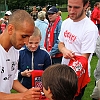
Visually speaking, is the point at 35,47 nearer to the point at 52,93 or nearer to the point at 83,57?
the point at 83,57

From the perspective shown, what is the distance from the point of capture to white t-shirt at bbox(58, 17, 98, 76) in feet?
11.8

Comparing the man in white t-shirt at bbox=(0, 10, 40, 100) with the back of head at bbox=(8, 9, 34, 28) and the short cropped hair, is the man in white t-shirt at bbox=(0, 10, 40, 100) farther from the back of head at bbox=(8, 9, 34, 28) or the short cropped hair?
the short cropped hair

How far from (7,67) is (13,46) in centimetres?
23

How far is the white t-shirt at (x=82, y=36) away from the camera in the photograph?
11.8 ft

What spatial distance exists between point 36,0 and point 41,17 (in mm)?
49117

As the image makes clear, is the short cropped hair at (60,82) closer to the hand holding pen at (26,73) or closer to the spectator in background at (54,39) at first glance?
the hand holding pen at (26,73)

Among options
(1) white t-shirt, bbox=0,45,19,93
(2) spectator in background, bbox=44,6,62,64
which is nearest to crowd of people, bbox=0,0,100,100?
(1) white t-shirt, bbox=0,45,19,93

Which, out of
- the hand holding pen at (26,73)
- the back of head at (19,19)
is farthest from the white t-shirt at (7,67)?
the hand holding pen at (26,73)

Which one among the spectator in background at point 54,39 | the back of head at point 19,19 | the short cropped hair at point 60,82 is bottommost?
the spectator in background at point 54,39

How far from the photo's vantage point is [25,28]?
2.69 m

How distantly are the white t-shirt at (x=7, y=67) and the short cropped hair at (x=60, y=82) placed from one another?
753 mm

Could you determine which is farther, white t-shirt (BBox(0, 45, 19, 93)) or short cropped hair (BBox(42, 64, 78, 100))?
white t-shirt (BBox(0, 45, 19, 93))

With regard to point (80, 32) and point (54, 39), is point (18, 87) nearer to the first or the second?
point (80, 32)

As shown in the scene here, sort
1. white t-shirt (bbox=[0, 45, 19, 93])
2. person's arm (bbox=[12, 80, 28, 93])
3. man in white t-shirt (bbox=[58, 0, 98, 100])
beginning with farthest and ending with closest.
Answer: man in white t-shirt (bbox=[58, 0, 98, 100]), person's arm (bbox=[12, 80, 28, 93]), white t-shirt (bbox=[0, 45, 19, 93])
